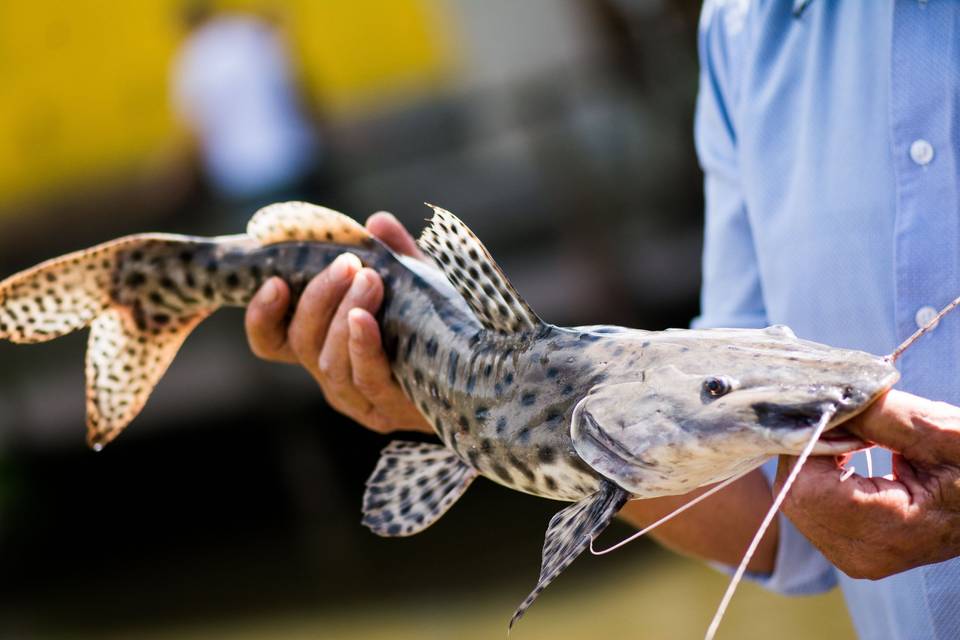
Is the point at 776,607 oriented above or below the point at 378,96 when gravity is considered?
below

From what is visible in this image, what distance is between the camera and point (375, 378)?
7.54ft

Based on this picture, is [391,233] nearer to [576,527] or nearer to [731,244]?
[731,244]

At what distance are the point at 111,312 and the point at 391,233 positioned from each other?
0.63 meters

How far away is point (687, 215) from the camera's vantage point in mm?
7758

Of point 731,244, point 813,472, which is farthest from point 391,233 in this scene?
point 813,472

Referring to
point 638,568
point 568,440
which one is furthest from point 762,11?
point 638,568

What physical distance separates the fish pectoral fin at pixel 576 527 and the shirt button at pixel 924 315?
0.56 m

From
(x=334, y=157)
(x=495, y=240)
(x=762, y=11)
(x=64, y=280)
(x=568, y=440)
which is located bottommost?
(x=495, y=240)

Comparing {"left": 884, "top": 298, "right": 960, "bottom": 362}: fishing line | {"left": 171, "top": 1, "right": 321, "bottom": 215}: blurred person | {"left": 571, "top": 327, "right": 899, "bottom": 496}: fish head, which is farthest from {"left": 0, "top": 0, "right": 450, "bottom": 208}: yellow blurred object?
{"left": 884, "top": 298, "right": 960, "bottom": 362}: fishing line

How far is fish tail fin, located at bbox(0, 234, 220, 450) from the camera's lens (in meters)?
2.40

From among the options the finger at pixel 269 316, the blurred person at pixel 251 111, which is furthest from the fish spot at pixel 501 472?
the blurred person at pixel 251 111

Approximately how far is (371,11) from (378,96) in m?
0.56

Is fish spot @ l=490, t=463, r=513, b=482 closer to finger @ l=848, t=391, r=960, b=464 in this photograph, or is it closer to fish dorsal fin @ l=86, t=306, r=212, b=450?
finger @ l=848, t=391, r=960, b=464

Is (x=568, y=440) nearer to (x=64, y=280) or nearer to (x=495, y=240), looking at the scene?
(x=64, y=280)
